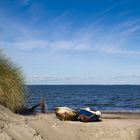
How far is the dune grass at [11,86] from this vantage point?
17.3 m

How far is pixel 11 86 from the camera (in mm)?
17828

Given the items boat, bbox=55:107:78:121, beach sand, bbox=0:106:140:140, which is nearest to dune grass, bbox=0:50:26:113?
beach sand, bbox=0:106:140:140

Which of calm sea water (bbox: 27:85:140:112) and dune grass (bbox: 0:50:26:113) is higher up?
dune grass (bbox: 0:50:26:113)

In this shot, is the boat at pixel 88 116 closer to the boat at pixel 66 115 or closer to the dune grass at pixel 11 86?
the boat at pixel 66 115

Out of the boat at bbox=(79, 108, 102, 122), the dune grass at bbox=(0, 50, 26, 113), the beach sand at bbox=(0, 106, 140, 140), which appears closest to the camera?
the beach sand at bbox=(0, 106, 140, 140)

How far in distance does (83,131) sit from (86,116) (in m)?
4.27

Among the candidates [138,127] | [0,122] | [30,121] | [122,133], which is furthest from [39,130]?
[138,127]

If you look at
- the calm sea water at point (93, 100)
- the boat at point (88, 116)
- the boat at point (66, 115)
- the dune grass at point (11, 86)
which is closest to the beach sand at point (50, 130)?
the dune grass at point (11, 86)

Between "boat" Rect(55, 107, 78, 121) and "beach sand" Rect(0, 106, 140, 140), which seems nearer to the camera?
"beach sand" Rect(0, 106, 140, 140)

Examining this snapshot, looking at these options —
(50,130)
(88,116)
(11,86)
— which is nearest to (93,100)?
(88,116)

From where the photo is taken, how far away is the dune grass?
17.3m

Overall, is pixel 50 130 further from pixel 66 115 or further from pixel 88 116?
pixel 88 116

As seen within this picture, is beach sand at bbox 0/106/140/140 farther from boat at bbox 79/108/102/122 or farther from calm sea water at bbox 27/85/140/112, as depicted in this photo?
calm sea water at bbox 27/85/140/112

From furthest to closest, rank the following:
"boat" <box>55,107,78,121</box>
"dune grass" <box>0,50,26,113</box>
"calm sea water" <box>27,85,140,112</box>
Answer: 1. "calm sea water" <box>27,85,140,112</box>
2. "boat" <box>55,107,78,121</box>
3. "dune grass" <box>0,50,26,113</box>
